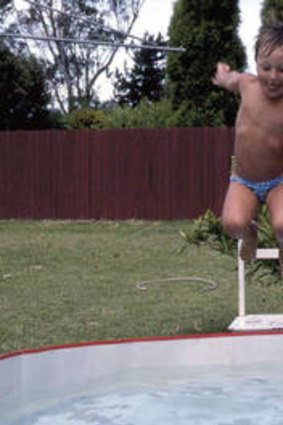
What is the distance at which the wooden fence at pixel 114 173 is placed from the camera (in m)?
17.5

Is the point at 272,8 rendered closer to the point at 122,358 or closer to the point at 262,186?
the point at 122,358

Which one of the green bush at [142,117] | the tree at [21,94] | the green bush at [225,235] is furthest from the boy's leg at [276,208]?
the tree at [21,94]

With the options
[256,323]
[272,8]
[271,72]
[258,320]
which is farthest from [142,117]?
[271,72]

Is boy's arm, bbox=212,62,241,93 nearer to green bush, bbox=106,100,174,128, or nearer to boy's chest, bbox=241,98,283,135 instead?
boy's chest, bbox=241,98,283,135

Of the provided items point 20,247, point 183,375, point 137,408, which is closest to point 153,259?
point 20,247

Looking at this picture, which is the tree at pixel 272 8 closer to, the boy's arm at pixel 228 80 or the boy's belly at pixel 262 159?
the boy's arm at pixel 228 80

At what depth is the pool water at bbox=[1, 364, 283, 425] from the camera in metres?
5.50

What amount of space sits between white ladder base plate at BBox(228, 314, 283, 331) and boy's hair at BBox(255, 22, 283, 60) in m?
2.85

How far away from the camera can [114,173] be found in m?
17.9

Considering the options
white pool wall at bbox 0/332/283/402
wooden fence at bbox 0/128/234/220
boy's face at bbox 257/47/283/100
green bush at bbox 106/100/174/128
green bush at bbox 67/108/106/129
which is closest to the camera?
boy's face at bbox 257/47/283/100

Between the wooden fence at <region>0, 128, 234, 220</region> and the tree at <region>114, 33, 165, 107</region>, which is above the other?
the tree at <region>114, 33, 165, 107</region>

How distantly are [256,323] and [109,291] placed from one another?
105 inches

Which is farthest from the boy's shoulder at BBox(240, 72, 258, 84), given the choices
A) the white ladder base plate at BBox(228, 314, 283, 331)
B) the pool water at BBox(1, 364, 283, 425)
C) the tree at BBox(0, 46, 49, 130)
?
the tree at BBox(0, 46, 49, 130)

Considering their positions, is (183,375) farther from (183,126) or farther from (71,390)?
(183,126)
